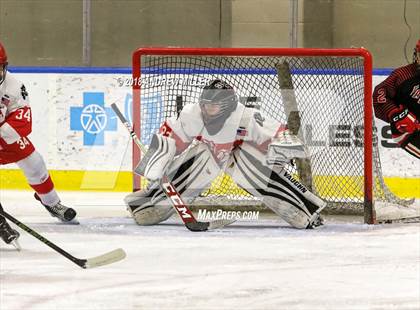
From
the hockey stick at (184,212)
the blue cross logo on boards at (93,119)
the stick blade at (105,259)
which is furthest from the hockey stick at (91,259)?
the blue cross logo on boards at (93,119)

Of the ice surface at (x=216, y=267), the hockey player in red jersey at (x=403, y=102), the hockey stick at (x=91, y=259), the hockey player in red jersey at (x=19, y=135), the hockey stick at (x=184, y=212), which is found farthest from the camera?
the hockey player in red jersey at (x=403, y=102)

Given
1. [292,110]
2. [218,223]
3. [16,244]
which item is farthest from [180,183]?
[16,244]

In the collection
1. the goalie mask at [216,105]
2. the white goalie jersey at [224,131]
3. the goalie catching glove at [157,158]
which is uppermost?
the goalie mask at [216,105]

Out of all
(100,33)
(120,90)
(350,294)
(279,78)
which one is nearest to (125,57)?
(100,33)

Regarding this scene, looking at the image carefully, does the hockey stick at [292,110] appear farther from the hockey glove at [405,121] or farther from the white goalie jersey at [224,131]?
the hockey glove at [405,121]

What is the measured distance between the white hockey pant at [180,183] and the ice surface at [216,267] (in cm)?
7

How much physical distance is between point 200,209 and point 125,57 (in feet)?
8.15

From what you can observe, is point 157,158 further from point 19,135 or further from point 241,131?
point 19,135

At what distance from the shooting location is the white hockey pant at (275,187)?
524cm

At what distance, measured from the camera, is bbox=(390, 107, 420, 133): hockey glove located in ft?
18.7

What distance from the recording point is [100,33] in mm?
7645

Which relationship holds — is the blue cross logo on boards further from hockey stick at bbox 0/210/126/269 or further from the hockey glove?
hockey stick at bbox 0/210/126/269

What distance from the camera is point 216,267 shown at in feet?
13.6

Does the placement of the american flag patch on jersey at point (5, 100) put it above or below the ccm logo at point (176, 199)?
above
